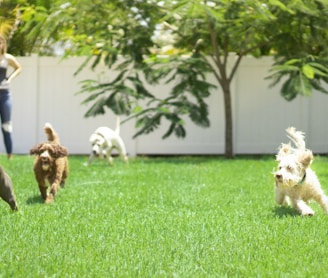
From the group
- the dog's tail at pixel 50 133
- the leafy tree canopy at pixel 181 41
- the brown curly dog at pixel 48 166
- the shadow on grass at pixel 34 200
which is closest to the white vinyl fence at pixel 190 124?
the leafy tree canopy at pixel 181 41

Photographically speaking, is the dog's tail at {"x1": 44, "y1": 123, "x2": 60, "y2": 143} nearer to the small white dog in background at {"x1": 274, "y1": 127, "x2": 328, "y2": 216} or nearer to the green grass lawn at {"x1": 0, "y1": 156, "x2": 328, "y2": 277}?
the green grass lawn at {"x1": 0, "y1": 156, "x2": 328, "y2": 277}

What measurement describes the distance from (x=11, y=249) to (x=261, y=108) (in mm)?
10020

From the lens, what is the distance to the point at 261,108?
1377cm

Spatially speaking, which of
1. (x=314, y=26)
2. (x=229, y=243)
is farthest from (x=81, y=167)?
(x=229, y=243)

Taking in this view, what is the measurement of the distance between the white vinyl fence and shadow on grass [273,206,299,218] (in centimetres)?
762

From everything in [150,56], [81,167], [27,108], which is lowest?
[81,167]

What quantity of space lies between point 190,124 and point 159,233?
8.90m

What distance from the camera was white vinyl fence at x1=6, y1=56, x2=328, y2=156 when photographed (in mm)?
13695

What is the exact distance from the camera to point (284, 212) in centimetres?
583

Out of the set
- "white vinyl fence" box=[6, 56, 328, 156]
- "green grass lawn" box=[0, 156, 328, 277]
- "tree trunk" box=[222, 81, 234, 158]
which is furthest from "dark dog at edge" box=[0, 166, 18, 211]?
"white vinyl fence" box=[6, 56, 328, 156]

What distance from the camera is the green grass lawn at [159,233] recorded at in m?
3.80

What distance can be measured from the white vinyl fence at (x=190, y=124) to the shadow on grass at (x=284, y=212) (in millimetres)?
7622

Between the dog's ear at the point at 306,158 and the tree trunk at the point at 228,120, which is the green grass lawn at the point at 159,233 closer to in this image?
the dog's ear at the point at 306,158

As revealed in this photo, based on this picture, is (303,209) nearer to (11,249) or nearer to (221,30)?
(11,249)
